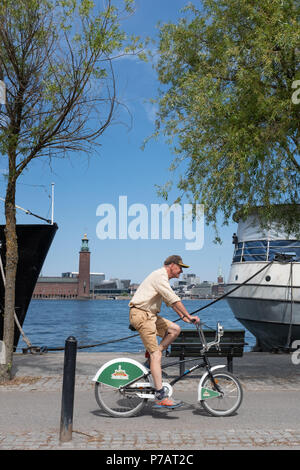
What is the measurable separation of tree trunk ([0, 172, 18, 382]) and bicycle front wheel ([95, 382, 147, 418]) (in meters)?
2.92

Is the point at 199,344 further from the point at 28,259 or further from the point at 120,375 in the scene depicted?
the point at 28,259

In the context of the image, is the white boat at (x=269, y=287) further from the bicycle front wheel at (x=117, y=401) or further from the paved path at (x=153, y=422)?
the bicycle front wheel at (x=117, y=401)

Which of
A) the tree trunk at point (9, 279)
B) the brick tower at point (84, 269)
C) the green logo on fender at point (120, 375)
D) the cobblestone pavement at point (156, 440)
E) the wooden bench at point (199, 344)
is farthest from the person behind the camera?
the brick tower at point (84, 269)

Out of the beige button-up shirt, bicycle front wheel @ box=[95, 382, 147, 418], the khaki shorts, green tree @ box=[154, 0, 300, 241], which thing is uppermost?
green tree @ box=[154, 0, 300, 241]

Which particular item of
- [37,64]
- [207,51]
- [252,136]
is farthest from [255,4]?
[37,64]

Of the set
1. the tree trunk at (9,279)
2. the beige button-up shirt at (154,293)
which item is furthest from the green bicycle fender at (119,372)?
the tree trunk at (9,279)

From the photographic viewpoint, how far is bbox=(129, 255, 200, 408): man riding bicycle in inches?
247

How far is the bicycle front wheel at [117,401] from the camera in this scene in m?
6.38

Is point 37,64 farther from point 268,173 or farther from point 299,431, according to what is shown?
point 299,431

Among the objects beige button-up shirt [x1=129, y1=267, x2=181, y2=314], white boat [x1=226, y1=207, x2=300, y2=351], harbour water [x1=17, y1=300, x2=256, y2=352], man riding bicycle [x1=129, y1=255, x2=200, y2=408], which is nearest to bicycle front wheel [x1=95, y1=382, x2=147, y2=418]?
man riding bicycle [x1=129, y1=255, x2=200, y2=408]

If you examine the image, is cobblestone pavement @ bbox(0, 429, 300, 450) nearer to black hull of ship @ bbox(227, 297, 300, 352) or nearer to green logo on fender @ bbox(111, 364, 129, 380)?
green logo on fender @ bbox(111, 364, 129, 380)

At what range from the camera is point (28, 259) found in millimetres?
14258

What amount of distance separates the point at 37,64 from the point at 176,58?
371cm

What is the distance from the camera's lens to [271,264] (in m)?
17.7
